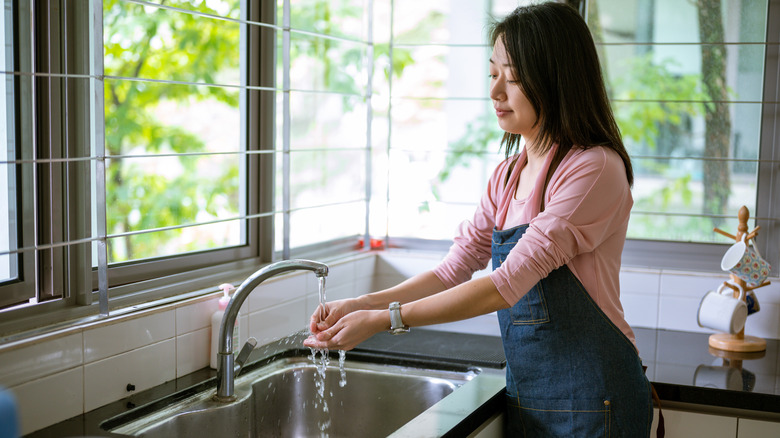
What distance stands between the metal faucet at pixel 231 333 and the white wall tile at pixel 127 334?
118mm

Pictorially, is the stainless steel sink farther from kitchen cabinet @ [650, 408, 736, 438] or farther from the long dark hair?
the long dark hair

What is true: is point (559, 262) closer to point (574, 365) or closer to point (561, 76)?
point (574, 365)

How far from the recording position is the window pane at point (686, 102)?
91.0 inches

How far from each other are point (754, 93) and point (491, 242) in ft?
3.54

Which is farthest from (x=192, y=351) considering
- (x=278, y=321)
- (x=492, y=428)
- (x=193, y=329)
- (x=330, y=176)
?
(x=330, y=176)

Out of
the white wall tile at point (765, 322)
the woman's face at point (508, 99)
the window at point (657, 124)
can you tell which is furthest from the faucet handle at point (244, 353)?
the white wall tile at point (765, 322)

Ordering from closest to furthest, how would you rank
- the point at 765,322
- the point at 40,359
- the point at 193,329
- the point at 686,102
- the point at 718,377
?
the point at 40,359 < the point at 193,329 < the point at 718,377 < the point at 765,322 < the point at 686,102

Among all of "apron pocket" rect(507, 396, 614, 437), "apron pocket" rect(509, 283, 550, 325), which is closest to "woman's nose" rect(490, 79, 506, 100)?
"apron pocket" rect(509, 283, 550, 325)

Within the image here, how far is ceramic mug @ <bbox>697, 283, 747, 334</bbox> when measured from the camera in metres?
2.03

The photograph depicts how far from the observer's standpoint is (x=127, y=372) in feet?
5.10

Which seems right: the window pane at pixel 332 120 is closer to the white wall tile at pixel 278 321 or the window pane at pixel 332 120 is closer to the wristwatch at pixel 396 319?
the white wall tile at pixel 278 321

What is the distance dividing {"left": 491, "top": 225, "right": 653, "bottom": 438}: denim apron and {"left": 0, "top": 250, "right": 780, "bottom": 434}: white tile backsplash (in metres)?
0.42

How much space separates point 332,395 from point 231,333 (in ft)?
1.17

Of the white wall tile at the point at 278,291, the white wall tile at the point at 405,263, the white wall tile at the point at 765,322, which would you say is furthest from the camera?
the white wall tile at the point at 405,263
